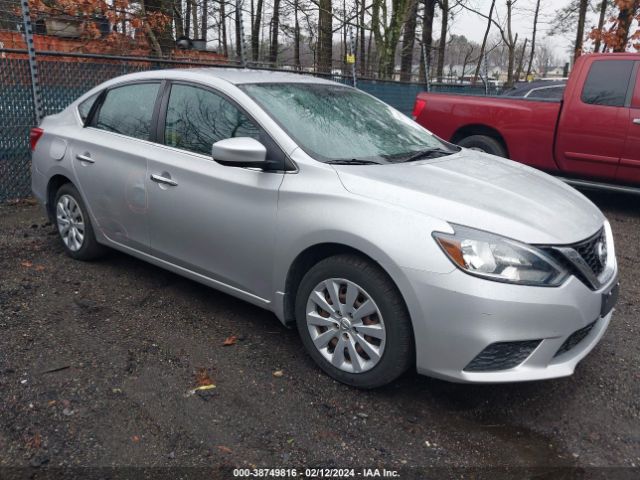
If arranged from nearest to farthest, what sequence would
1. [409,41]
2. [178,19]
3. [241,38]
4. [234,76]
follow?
[234,76]
[241,38]
[178,19]
[409,41]

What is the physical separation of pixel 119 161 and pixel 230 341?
1.56 meters

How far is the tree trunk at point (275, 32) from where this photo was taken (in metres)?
10.9

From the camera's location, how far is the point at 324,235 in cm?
297

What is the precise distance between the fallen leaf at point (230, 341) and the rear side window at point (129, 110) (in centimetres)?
152

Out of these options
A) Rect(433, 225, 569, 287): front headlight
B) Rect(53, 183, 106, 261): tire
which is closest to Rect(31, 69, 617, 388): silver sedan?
Rect(433, 225, 569, 287): front headlight

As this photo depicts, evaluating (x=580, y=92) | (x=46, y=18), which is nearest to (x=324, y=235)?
(x=580, y=92)

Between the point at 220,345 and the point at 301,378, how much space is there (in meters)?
0.63

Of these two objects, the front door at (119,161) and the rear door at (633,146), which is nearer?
the front door at (119,161)

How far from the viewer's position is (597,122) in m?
6.71

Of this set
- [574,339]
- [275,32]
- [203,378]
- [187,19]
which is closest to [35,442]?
[203,378]

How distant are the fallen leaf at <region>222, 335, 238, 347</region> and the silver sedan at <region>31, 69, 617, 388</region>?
32cm

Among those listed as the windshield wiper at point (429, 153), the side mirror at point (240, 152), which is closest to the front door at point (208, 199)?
the side mirror at point (240, 152)

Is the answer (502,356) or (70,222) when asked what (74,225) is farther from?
(502,356)

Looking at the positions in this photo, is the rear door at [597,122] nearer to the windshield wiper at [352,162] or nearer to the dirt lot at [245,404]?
the dirt lot at [245,404]
